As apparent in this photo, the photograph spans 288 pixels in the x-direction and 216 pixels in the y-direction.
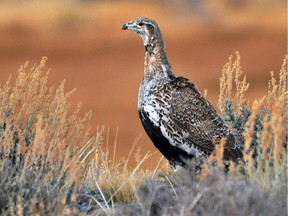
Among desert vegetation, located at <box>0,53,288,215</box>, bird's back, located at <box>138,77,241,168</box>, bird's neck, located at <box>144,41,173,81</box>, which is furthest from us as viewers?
bird's neck, located at <box>144,41,173,81</box>

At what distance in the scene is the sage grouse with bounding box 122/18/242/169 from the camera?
20.6ft

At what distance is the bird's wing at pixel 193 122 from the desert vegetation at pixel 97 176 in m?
0.30

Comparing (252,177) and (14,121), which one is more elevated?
(14,121)

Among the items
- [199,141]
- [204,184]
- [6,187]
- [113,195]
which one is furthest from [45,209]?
[199,141]

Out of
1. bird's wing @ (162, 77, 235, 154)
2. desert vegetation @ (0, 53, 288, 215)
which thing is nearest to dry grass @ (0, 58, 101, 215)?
desert vegetation @ (0, 53, 288, 215)

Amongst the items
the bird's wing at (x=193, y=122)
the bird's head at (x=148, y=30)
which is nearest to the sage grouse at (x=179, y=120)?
the bird's wing at (x=193, y=122)

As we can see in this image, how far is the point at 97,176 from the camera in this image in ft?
19.5

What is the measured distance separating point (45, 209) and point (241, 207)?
4.12ft

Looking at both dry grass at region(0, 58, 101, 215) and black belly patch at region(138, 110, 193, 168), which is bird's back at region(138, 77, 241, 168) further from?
dry grass at region(0, 58, 101, 215)

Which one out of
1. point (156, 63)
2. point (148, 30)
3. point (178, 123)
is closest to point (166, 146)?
point (178, 123)

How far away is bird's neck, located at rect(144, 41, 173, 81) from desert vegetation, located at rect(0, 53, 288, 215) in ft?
2.59

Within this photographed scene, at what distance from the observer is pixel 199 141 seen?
20.8ft

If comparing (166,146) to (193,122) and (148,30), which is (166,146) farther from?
(148,30)

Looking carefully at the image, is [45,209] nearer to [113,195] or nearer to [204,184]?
[113,195]
